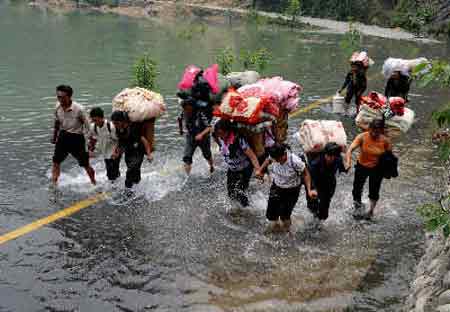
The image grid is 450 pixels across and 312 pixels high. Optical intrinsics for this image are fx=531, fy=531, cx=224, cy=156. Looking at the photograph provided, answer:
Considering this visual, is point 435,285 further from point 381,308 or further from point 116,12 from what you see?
point 116,12

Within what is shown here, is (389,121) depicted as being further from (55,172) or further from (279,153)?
(55,172)

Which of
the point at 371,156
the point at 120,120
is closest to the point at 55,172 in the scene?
the point at 120,120

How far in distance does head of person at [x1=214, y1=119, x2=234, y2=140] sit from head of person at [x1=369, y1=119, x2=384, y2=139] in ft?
5.18

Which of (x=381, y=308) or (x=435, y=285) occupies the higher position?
(x=435, y=285)

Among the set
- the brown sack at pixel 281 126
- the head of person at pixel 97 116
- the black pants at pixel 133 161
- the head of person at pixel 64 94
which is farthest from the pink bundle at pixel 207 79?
the head of person at pixel 64 94

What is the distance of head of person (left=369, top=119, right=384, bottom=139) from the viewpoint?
5875 mm

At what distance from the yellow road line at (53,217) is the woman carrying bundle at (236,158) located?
172cm

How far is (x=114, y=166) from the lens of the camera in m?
6.80

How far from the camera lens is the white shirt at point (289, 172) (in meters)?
5.49

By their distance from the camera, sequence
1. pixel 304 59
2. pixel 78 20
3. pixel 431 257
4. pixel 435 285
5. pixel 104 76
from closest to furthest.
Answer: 1. pixel 435 285
2. pixel 431 257
3. pixel 104 76
4. pixel 304 59
5. pixel 78 20

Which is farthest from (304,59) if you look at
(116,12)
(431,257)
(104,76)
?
(116,12)

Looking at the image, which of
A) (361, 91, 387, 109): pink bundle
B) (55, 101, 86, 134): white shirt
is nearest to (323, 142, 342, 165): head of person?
(361, 91, 387, 109): pink bundle

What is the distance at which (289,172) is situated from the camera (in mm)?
5555

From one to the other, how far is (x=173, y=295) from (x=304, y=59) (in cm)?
1587
